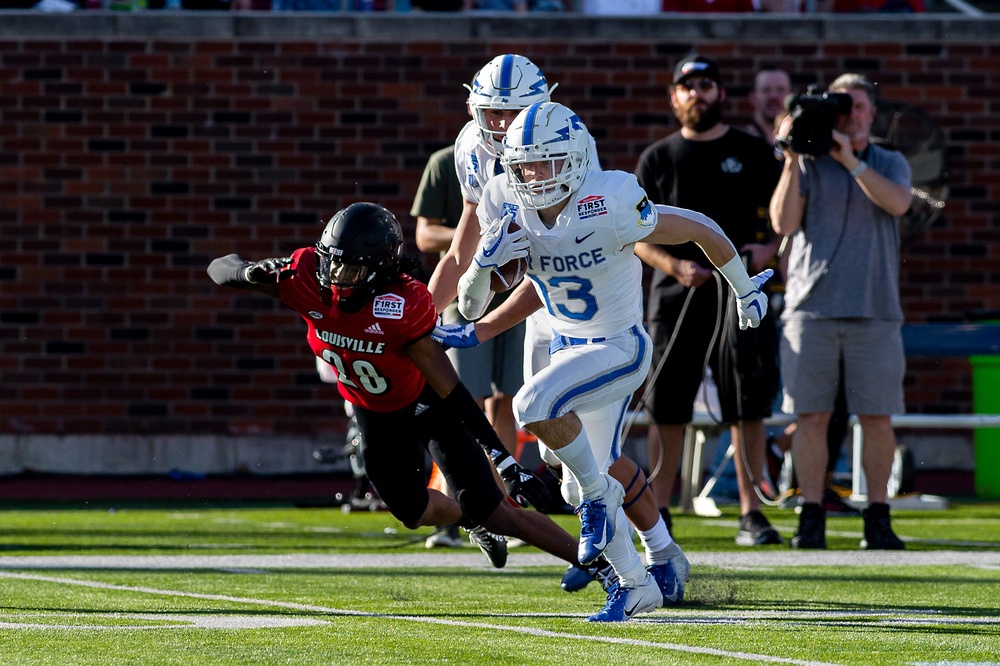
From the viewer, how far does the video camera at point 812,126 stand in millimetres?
7574

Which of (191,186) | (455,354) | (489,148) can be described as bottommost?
(455,354)

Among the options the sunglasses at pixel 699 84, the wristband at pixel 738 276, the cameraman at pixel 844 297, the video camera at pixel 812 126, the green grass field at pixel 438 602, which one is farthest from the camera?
the sunglasses at pixel 699 84

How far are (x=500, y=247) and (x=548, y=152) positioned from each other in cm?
37

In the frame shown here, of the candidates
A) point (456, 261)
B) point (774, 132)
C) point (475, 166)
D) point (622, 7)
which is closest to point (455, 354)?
point (456, 261)

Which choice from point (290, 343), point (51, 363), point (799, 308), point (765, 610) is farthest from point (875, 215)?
point (51, 363)

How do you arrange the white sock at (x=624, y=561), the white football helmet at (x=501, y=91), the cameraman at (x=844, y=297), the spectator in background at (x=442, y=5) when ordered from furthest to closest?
the spectator in background at (x=442, y=5) < the cameraman at (x=844, y=297) < the white football helmet at (x=501, y=91) < the white sock at (x=624, y=561)

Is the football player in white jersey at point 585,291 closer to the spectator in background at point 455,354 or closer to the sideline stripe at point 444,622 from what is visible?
the sideline stripe at point 444,622

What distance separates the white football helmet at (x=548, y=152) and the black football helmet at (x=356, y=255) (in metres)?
0.54

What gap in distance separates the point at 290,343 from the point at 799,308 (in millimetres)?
5707

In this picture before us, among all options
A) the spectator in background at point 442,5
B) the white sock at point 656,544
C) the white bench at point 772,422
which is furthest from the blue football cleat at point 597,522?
the spectator in background at point 442,5

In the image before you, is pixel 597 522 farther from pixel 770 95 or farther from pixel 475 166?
pixel 770 95

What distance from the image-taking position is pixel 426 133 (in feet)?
42.1

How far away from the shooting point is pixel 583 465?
5.23m

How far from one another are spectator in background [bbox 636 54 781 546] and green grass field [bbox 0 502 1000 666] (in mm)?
543
